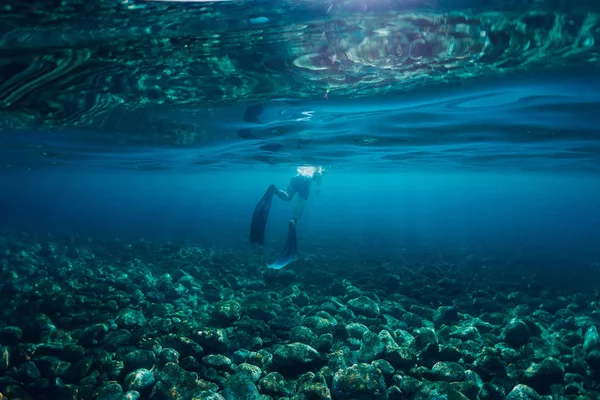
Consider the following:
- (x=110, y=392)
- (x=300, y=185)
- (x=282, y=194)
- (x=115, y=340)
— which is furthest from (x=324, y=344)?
(x=300, y=185)

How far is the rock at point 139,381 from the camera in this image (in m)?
5.41

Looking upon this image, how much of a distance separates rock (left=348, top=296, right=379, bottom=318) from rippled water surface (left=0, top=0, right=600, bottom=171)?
6191mm

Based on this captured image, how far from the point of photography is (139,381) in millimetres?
5449

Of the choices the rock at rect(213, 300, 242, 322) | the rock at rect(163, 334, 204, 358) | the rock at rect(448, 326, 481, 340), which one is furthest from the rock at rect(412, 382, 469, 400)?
the rock at rect(213, 300, 242, 322)

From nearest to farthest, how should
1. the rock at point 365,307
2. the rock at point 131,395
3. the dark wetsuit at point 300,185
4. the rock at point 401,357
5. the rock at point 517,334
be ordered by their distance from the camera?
the rock at point 131,395, the rock at point 401,357, the rock at point 517,334, the rock at point 365,307, the dark wetsuit at point 300,185

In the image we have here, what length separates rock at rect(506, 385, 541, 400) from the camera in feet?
18.1

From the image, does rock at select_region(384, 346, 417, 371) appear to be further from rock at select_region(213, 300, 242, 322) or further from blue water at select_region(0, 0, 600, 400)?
rock at select_region(213, 300, 242, 322)

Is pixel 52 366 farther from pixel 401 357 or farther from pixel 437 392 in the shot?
pixel 437 392

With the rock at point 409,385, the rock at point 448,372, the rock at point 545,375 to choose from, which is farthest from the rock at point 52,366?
the rock at point 545,375

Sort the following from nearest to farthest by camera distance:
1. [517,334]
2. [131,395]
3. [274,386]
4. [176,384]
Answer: [131,395], [176,384], [274,386], [517,334]

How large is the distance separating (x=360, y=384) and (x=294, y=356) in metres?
1.32

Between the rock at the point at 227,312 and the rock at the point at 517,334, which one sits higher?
the rock at the point at 227,312

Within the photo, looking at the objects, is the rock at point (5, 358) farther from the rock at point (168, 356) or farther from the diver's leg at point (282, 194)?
the diver's leg at point (282, 194)

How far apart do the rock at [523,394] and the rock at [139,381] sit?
221 inches
